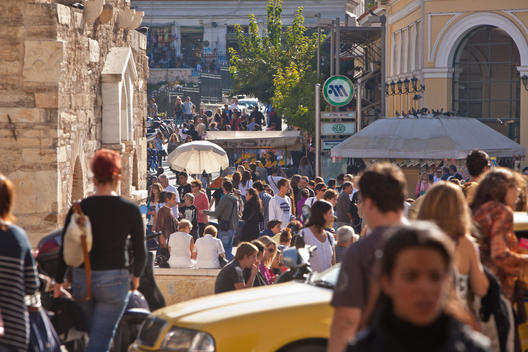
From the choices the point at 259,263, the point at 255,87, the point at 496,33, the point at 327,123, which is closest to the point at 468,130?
the point at 327,123

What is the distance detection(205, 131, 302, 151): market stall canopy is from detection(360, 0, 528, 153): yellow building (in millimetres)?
4252

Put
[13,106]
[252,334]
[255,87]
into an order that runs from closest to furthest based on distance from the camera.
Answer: [252,334]
[13,106]
[255,87]

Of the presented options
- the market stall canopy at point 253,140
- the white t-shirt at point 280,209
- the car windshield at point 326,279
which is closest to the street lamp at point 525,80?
the market stall canopy at point 253,140

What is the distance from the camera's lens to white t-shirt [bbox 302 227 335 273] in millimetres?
9016

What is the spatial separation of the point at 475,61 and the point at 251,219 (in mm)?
19486

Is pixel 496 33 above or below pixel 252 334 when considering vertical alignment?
above

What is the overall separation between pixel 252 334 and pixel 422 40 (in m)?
29.3

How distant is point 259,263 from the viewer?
10234 mm

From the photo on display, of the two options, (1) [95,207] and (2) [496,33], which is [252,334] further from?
(2) [496,33]

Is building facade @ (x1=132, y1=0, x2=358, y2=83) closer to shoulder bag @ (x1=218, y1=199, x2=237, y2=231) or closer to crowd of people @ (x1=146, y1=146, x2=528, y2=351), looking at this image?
shoulder bag @ (x1=218, y1=199, x2=237, y2=231)

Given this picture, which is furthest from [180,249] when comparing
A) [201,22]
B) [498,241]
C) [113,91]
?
[201,22]

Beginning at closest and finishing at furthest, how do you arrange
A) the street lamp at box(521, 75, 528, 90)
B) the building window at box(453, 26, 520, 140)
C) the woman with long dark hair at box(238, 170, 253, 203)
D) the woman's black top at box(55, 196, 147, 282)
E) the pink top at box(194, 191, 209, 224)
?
the woman's black top at box(55, 196, 147, 282) < the pink top at box(194, 191, 209, 224) < the woman with long dark hair at box(238, 170, 253, 203) < the street lamp at box(521, 75, 528, 90) < the building window at box(453, 26, 520, 140)

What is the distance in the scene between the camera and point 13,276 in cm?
528

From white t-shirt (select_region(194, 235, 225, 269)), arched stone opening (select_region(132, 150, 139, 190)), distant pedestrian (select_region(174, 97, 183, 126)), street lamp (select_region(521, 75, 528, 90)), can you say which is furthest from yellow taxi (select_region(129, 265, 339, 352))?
distant pedestrian (select_region(174, 97, 183, 126))
